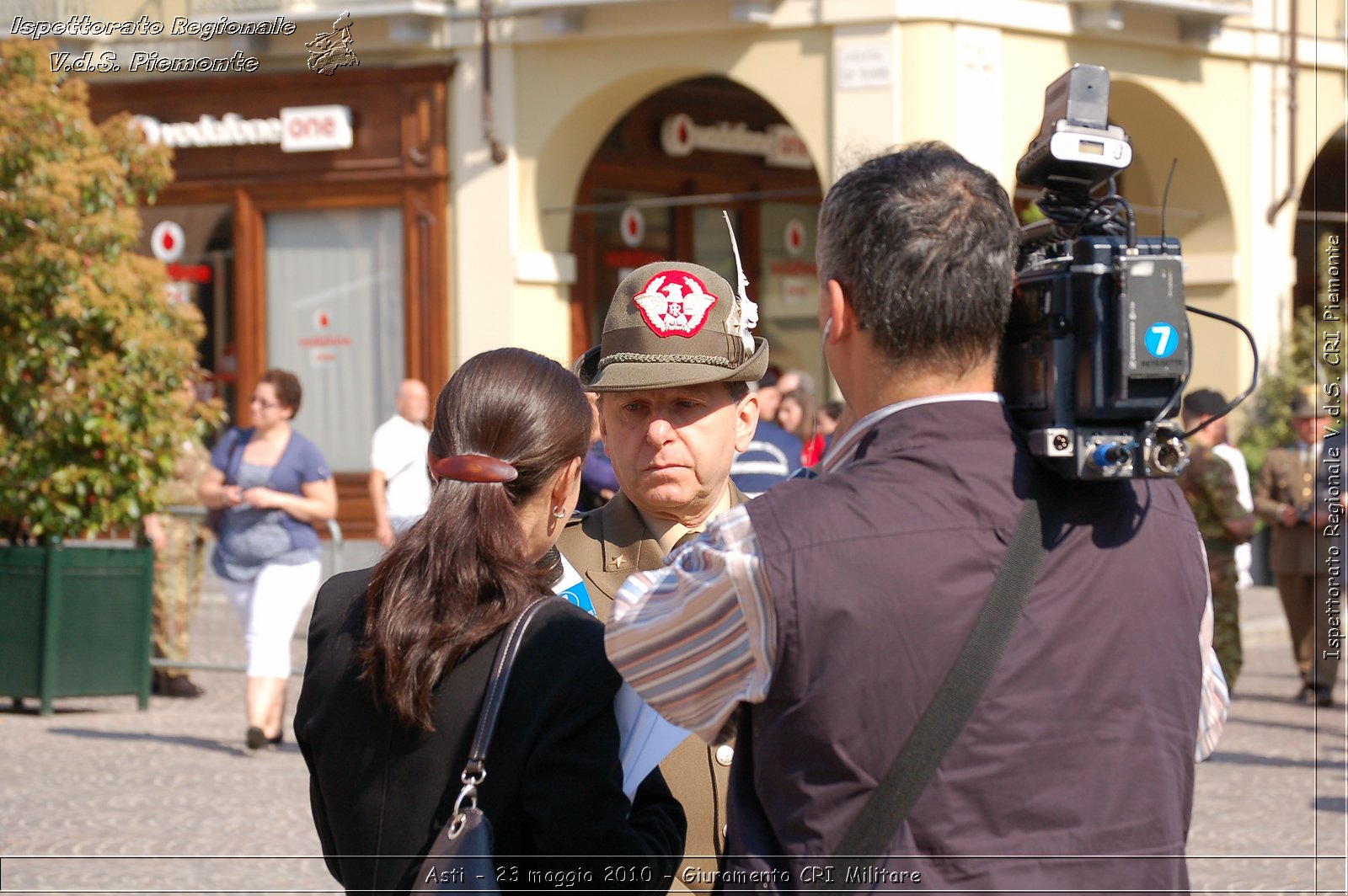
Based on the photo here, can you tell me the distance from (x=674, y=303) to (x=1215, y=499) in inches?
300

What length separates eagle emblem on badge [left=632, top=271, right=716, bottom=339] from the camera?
129 inches

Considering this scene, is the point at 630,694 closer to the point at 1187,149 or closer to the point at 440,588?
the point at 440,588

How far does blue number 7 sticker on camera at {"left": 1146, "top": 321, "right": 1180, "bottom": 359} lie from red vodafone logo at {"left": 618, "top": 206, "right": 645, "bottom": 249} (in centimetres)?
1629

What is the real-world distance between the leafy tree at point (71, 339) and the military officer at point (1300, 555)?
7.59 m

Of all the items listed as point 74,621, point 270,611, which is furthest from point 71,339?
point 270,611

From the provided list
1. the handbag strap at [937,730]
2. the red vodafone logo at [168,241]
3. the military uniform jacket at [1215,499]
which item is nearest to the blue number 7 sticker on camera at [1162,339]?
the handbag strap at [937,730]

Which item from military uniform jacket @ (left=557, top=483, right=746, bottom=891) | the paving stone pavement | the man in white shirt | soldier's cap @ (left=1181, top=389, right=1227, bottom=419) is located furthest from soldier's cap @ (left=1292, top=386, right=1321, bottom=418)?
military uniform jacket @ (left=557, top=483, right=746, bottom=891)

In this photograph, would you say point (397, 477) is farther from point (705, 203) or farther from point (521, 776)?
point (705, 203)

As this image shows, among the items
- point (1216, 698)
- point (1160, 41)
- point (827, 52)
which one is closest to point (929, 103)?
point (827, 52)

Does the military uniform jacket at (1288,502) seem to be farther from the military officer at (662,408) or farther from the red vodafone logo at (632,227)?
the military officer at (662,408)

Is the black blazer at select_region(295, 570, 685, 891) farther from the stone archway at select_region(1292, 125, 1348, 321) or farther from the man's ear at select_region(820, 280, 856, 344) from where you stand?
the stone archway at select_region(1292, 125, 1348, 321)

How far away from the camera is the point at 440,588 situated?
2.38 m

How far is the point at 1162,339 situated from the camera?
6.42 ft

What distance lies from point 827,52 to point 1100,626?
13.7 m
